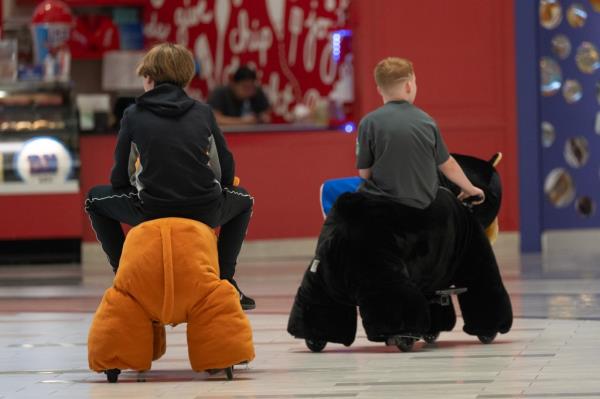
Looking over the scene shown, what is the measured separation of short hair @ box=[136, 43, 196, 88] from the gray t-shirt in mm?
977

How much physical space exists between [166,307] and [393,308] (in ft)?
3.75

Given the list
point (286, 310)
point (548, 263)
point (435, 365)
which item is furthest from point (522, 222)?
point (435, 365)

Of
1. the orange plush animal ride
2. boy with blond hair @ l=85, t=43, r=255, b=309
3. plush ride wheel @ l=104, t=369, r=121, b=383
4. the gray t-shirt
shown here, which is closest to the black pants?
boy with blond hair @ l=85, t=43, r=255, b=309

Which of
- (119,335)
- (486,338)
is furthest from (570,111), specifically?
(119,335)

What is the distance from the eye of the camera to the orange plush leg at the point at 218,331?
5699 mm

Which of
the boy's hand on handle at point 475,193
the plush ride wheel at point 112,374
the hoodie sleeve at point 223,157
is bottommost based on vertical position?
the plush ride wheel at point 112,374

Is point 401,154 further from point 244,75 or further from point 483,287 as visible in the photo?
point 244,75

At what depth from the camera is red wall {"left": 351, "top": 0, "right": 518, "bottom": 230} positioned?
502 inches

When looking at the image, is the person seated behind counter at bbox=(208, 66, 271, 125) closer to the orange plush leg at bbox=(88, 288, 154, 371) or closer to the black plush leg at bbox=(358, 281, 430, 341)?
the black plush leg at bbox=(358, 281, 430, 341)

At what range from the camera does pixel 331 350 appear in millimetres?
6785

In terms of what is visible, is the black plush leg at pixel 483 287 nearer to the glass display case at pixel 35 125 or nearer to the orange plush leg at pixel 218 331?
the orange plush leg at pixel 218 331

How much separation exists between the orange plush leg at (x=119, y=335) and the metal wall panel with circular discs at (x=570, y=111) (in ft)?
25.8

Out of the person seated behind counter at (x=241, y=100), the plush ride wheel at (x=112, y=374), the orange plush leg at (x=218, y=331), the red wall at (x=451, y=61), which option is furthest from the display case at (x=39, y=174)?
the orange plush leg at (x=218, y=331)

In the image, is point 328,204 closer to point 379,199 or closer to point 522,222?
point 379,199
